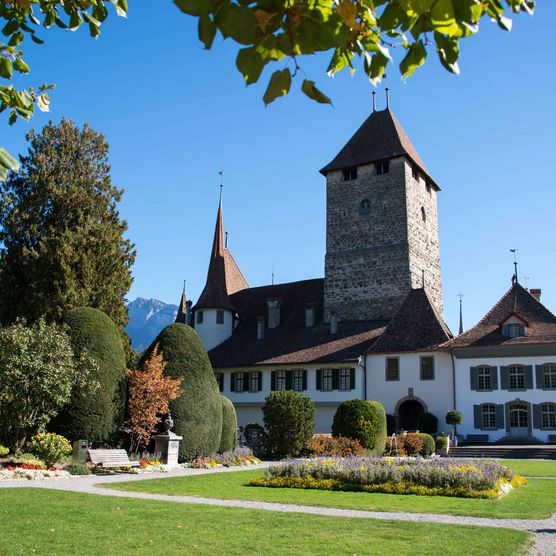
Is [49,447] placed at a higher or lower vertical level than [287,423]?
lower

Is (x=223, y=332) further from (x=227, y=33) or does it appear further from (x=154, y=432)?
(x=227, y=33)

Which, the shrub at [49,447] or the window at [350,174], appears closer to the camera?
the shrub at [49,447]

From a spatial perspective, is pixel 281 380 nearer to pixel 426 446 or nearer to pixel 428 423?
pixel 428 423

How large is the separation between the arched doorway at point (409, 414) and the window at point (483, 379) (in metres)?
3.68

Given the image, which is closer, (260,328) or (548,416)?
(548,416)

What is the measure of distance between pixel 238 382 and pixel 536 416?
56.5 feet

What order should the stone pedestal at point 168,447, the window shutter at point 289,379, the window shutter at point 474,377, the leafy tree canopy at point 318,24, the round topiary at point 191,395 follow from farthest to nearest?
the window shutter at point 289,379 < the window shutter at point 474,377 < the round topiary at point 191,395 < the stone pedestal at point 168,447 < the leafy tree canopy at point 318,24

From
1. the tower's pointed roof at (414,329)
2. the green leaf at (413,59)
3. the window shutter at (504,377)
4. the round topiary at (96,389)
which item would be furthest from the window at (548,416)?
the green leaf at (413,59)

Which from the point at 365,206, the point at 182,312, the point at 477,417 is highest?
the point at 365,206

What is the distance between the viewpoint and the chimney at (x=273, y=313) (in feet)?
145

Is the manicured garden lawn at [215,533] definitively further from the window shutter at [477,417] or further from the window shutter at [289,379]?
the window shutter at [289,379]

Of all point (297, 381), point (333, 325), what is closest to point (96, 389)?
point (297, 381)

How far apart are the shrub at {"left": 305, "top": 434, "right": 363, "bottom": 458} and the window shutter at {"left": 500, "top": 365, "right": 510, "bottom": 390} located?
41.0ft

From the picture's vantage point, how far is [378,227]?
41969mm
